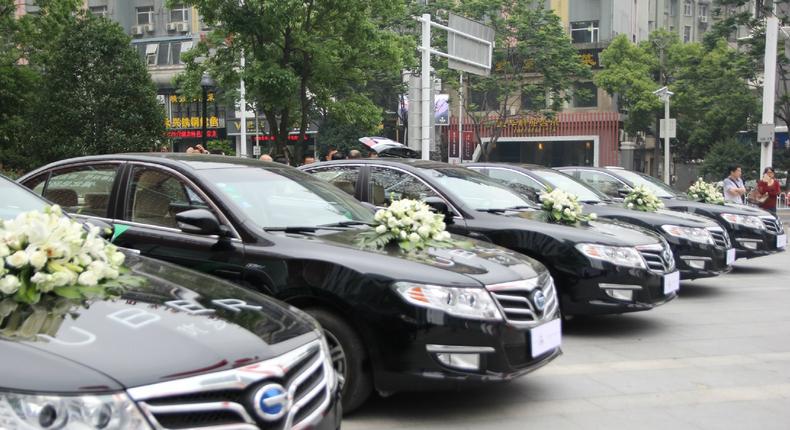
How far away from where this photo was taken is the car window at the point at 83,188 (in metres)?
5.83

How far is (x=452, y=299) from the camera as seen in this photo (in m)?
4.48

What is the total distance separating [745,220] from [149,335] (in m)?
11.0

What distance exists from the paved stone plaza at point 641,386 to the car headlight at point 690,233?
3.57 feet

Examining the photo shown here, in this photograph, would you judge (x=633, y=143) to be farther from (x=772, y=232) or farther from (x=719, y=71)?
(x=772, y=232)

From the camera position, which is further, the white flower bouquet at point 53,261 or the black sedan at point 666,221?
the black sedan at point 666,221

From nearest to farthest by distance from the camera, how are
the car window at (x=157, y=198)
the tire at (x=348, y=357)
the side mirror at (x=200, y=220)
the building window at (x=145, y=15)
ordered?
the tire at (x=348, y=357) → the side mirror at (x=200, y=220) → the car window at (x=157, y=198) → the building window at (x=145, y=15)

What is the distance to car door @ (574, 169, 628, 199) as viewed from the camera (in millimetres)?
12641

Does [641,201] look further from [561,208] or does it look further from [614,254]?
[614,254]

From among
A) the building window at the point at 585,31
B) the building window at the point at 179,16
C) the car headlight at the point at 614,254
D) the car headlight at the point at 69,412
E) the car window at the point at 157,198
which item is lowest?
the car headlight at the point at 614,254

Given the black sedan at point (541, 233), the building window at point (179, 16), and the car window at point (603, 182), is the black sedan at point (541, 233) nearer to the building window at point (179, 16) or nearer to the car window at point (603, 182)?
the car window at point (603, 182)

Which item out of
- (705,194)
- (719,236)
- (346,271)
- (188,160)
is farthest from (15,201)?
(705,194)

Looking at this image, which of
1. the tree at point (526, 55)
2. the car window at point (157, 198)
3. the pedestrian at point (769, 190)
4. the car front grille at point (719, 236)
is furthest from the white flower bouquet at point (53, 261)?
the tree at point (526, 55)

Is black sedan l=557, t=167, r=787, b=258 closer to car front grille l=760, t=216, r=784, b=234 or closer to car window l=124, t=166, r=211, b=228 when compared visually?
car front grille l=760, t=216, r=784, b=234

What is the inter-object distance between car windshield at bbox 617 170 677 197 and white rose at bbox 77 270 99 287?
428 inches
